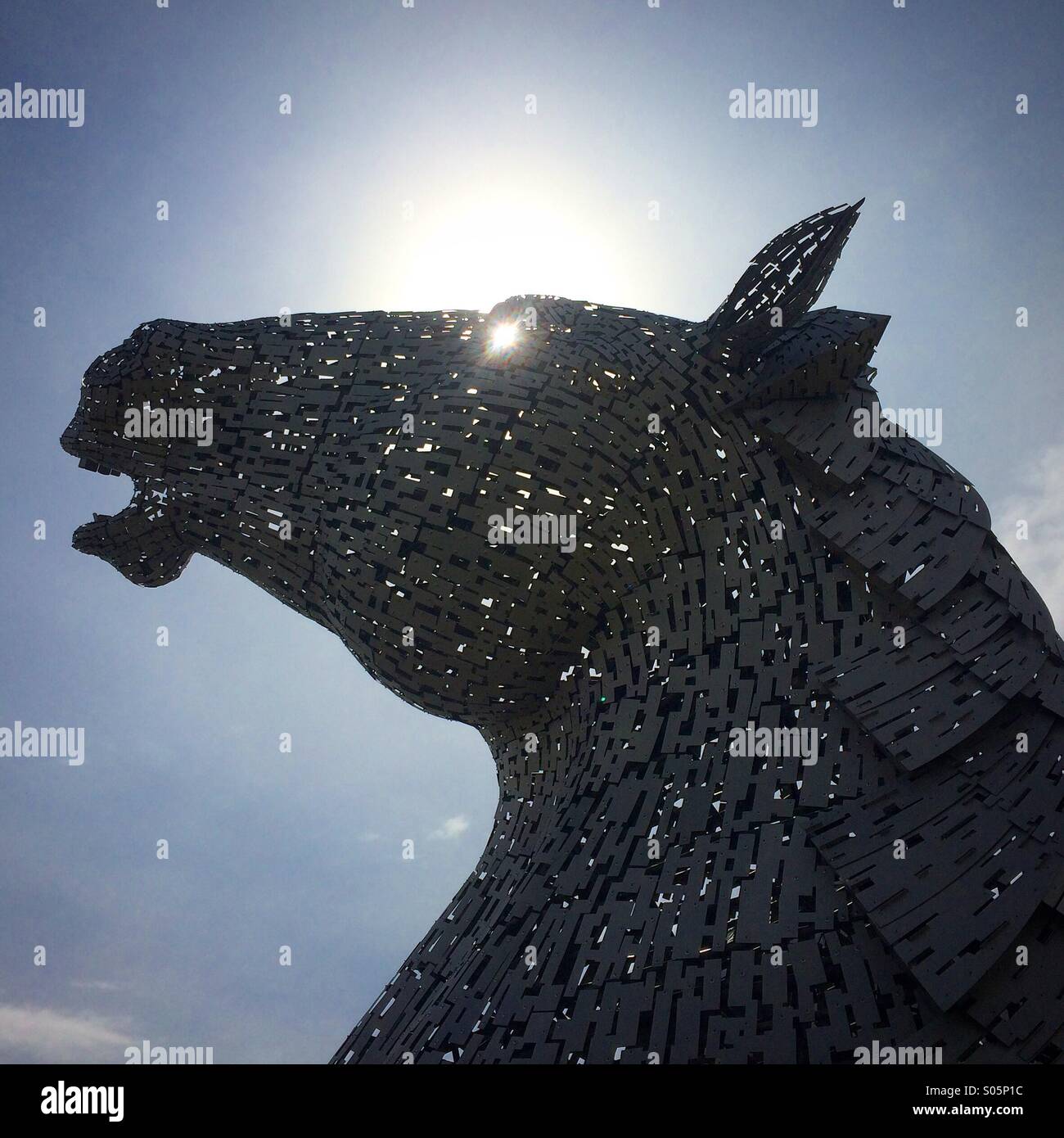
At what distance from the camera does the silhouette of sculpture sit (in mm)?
4371

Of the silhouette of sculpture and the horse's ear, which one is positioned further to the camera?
the horse's ear

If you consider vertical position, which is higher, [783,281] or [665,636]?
[783,281]

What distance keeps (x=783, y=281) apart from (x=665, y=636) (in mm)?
2044

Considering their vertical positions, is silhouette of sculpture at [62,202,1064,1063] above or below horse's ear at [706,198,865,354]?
below

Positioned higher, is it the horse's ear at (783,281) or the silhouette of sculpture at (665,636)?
the horse's ear at (783,281)

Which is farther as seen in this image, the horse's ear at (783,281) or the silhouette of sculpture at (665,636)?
the horse's ear at (783,281)

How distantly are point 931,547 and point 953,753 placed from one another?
106 centimetres

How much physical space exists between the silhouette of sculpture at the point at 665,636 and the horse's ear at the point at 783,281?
0.02 m

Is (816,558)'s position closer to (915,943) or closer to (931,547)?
(931,547)

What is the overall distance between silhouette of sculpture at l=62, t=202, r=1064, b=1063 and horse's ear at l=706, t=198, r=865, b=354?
19 millimetres

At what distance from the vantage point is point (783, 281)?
5965mm

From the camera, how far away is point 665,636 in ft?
18.9

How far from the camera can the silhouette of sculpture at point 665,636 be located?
4371 mm
